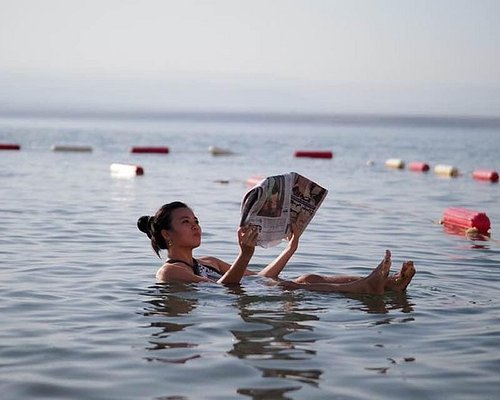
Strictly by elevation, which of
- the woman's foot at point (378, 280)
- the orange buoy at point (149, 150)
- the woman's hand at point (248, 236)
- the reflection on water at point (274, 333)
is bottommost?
the orange buoy at point (149, 150)

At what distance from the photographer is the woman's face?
8.37 m

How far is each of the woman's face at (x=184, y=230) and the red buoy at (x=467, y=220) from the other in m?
6.27

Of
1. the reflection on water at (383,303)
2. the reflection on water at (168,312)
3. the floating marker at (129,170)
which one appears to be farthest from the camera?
the floating marker at (129,170)

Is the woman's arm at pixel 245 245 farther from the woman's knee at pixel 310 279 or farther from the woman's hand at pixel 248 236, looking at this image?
the woman's knee at pixel 310 279

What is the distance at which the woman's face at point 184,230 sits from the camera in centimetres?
837

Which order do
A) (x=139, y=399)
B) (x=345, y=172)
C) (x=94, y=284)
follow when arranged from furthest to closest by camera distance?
(x=345, y=172) → (x=94, y=284) → (x=139, y=399)

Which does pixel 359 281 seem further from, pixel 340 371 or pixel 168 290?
pixel 340 371

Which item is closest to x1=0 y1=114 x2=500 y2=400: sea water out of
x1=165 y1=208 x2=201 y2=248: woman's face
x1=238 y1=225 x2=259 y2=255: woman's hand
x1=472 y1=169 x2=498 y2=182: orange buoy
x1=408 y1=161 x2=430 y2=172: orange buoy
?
x1=165 y1=208 x2=201 y2=248: woman's face

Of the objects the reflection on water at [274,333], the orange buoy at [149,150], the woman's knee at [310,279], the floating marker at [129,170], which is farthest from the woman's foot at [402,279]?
the orange buoy at [149,150]

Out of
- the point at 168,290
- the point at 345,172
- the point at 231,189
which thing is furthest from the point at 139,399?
the point at 345,172

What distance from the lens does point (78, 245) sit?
38.3 ft

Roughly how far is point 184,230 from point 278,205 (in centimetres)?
77

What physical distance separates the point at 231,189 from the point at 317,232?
24.9ft

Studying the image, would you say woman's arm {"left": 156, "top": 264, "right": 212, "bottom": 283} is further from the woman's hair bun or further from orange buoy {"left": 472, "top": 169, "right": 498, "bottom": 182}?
orange buoy {"left": 472, "top": 169, "right": 498, "bottom": 182}
